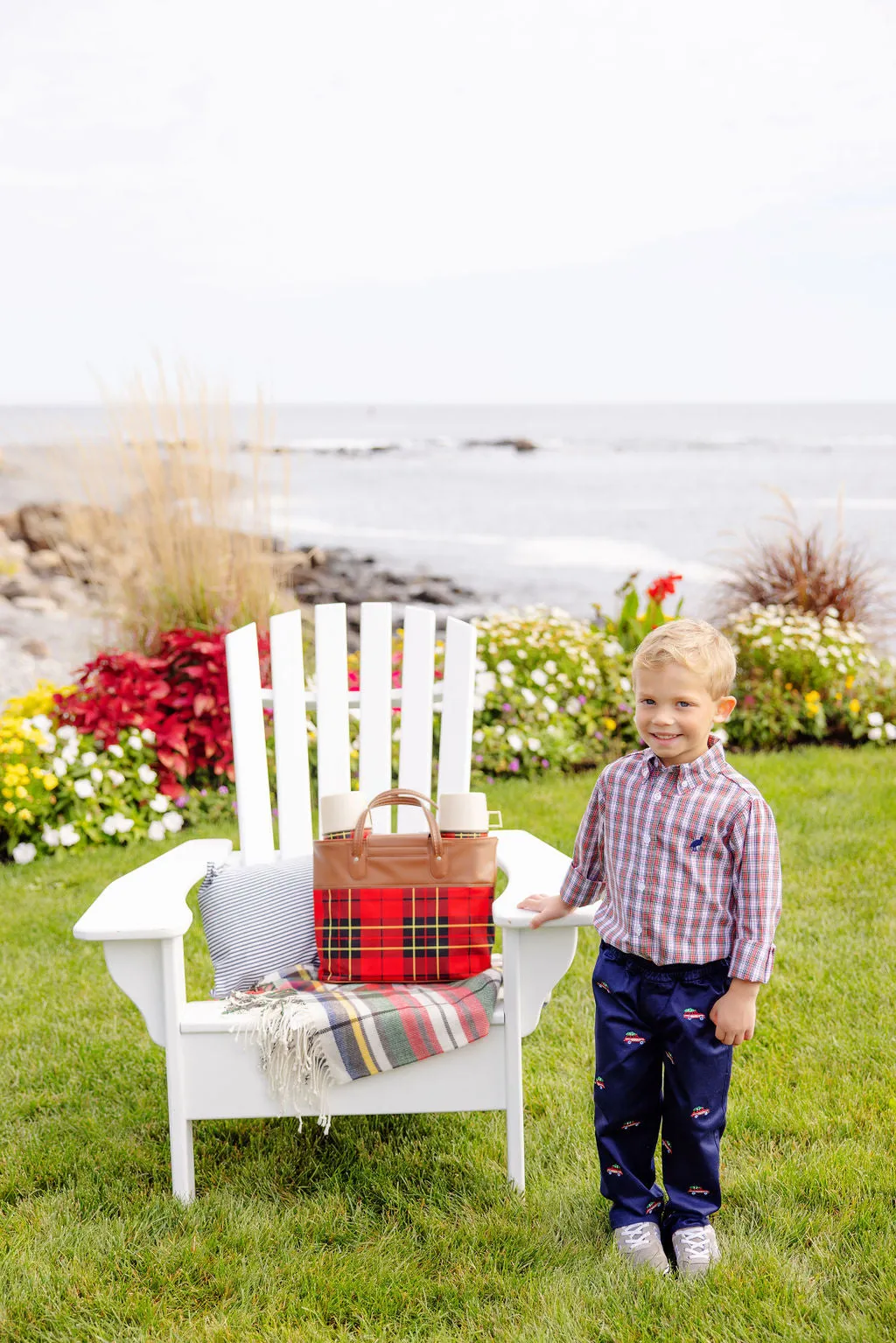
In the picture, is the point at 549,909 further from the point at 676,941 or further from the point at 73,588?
the point at 73,588

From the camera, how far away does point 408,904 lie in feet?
6.68

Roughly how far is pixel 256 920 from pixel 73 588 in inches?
150

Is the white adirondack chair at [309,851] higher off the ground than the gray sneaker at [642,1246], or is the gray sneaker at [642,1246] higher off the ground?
the white adirondack chair at [309,851]

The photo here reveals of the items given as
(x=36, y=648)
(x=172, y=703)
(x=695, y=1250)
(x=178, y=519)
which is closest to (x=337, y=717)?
(x=695, y=1250)

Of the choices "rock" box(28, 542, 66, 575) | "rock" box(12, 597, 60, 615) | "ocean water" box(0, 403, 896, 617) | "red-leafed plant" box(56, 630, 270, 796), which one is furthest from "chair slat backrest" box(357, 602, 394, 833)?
"rock" box(28, 542, 66, 575)

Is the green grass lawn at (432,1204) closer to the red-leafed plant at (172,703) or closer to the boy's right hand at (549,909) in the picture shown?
the boy's right hand at (549,909)

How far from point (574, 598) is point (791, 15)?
630 cm

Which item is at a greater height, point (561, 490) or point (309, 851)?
point (309, 851)

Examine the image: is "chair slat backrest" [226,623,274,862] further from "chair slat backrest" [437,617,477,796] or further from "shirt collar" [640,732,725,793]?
"shirt collar" [640,732,725,793]

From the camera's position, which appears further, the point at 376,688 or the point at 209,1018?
the point at 376,688

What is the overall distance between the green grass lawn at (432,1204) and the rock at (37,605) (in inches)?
264

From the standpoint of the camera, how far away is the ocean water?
13125 millimetres

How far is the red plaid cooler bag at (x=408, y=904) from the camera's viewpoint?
6.69 ft

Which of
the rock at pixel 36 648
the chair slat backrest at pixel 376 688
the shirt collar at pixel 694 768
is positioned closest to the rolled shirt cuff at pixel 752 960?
the shirt collar at pixel 694 768
